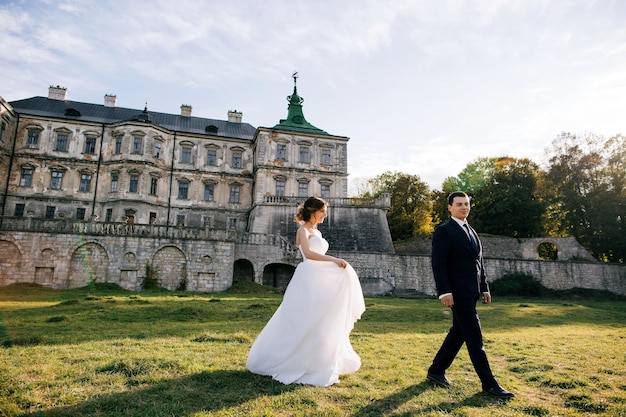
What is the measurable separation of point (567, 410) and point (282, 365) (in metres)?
3.29

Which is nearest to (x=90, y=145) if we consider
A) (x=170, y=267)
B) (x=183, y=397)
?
(x=170, y=267)

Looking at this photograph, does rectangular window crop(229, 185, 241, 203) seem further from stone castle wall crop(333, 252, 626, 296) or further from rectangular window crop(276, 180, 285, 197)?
stone castle wall crop(333, 252, 626, 296)

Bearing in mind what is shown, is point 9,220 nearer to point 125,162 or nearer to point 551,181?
point 125,162

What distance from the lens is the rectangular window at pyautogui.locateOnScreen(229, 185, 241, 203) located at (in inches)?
1553

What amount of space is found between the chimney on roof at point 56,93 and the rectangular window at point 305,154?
24.1m

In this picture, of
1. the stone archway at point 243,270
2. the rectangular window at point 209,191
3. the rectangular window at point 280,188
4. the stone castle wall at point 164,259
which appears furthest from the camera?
the rectangular window at point 209,191

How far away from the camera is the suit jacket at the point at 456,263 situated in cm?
522

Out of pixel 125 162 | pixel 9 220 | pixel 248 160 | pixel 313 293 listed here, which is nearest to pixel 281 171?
pixel 248 160

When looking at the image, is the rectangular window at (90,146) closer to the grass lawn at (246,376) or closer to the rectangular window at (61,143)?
the rectangular window at (61,143)

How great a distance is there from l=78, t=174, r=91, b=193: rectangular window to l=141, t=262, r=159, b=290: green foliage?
57.8 ft

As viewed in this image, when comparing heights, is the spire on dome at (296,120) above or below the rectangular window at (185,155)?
above

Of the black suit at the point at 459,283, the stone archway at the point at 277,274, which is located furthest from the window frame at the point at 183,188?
the black suit at the point at 459,283

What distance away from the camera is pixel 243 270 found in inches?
1086

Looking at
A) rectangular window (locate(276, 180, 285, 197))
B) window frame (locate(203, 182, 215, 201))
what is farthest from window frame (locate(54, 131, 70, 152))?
rectangular window (locate(276, 180, 285, 197))
